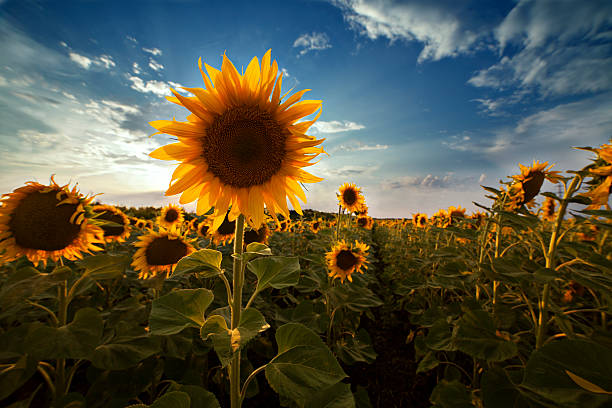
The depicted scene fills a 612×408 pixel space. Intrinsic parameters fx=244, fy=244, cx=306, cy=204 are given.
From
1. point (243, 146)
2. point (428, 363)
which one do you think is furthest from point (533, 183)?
point (243, 146)

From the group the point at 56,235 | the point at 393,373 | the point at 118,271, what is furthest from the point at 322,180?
the point at 393,373

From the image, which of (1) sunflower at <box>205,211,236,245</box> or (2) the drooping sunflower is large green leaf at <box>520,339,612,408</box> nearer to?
(2) the drooping sunflower

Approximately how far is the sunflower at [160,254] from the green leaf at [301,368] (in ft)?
7.18

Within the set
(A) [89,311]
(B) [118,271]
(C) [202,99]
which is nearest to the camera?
(C) [202,99]

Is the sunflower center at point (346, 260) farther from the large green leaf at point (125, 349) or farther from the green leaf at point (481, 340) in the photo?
the large green leaf at point (125, 349)

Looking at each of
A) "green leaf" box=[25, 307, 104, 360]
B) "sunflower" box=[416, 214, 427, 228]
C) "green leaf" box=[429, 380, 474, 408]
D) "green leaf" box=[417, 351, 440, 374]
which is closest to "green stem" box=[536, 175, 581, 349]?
"green leaf" box=[429, 380, 474, 408]

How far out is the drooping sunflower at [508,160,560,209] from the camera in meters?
2.79

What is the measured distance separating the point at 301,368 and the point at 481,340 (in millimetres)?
1614

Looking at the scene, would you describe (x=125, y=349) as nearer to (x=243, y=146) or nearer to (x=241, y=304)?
(x=241, y=304)

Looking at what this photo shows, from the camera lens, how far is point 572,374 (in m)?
1.00

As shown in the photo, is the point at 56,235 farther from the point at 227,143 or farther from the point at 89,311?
the point at 227,143

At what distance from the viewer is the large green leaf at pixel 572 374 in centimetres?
96

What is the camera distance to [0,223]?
2.12m

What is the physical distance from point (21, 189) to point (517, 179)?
5.08 m
